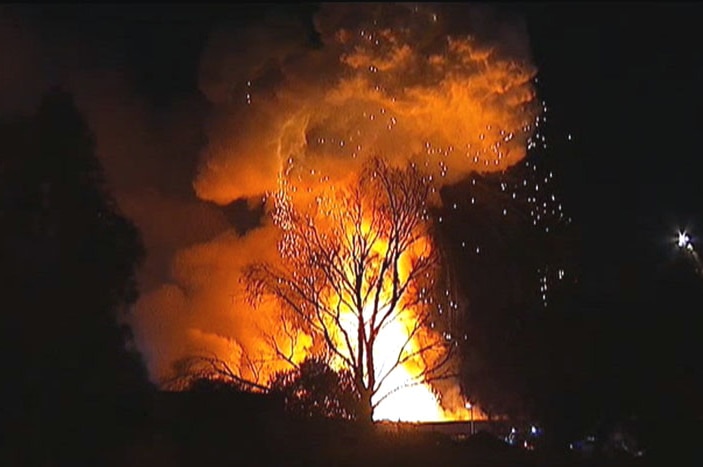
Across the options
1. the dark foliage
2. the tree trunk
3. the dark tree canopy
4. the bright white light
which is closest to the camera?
the dark tree canopy

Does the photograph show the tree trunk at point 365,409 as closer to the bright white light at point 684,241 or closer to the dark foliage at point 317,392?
the dark foliage at point 317,392

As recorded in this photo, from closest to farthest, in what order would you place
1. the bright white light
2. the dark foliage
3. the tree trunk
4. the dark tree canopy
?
the dark tree canopy → the dark foliage → the tree trunk → the bright white light

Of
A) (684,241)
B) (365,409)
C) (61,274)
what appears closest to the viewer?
(61,274)

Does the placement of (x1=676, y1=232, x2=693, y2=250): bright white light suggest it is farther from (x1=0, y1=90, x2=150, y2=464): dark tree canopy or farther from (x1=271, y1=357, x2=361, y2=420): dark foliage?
(x1=0, y1=90, x2=150, y2=464): dark tree canopy

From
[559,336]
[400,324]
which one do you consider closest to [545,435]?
[559,336]

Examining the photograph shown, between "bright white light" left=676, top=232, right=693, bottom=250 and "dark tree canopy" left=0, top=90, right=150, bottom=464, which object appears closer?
"dark tree canopy" left=0, top=90, right=150, bottom=464

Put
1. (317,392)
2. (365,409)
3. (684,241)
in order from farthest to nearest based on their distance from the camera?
(684,241) → (365,409) → (317,392)

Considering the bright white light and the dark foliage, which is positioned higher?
→ the bright white light

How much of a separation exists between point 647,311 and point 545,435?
13.9 feet

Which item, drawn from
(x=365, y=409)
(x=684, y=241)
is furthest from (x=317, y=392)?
(x=684, y=241)

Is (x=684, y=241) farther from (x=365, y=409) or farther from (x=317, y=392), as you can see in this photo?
(x=317, y=392)

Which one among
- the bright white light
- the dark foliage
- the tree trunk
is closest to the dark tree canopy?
the dark foliage

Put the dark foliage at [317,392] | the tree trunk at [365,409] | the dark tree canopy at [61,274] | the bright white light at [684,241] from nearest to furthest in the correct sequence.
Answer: the dark tree canopy at [61,274], the dark foliage at [317,392], the tree trunk at [365,409], the bright white light at [684,241]

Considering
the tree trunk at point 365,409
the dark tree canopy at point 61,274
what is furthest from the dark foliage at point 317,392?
the dark tree canopy at point 61,274
